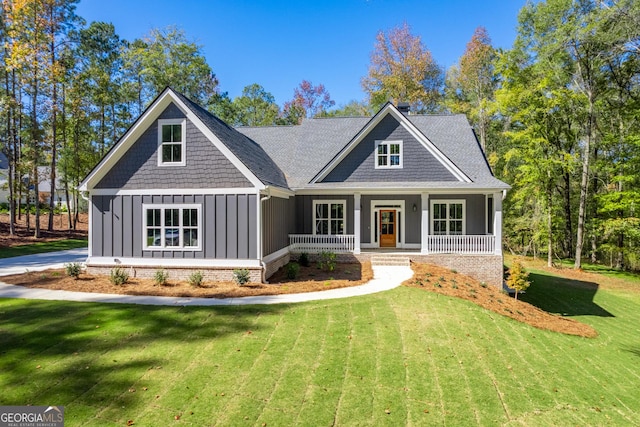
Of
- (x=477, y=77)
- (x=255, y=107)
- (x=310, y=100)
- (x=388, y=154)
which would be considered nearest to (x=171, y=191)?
(x=388, y=154)

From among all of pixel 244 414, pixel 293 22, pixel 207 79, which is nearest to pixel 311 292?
pixel 244 414

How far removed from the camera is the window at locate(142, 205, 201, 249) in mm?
12008

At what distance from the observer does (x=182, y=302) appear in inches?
360

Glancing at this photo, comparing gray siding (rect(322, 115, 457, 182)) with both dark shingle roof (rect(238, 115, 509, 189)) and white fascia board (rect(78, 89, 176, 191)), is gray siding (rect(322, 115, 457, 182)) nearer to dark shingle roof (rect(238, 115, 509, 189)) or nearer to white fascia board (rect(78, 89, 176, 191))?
dark shingle roof (rect(238, 115, 509, 189))

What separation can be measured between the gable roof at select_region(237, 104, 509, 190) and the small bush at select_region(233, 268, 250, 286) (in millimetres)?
5717

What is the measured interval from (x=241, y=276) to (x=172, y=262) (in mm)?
2713

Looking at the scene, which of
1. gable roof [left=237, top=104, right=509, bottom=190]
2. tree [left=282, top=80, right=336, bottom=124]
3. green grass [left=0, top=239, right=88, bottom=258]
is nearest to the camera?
gable roof [left=237, top=104, right=509, bottom=190]

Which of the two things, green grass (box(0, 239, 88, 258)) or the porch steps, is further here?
green grass (box(0, 239, 88, 258))

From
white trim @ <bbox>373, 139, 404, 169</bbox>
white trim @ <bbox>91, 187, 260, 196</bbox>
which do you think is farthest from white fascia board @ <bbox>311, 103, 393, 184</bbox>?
white trim @ <bbox>91, 187, 260, 196</bbox>

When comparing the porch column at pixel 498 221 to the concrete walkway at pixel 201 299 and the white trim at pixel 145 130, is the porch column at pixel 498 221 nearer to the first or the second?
the concrete walkway at pixel 201 299

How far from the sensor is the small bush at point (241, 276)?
439 inches

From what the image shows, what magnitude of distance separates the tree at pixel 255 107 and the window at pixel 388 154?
98.1ft

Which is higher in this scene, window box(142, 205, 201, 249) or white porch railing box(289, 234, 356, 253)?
window box(142, 205, 201, 249)

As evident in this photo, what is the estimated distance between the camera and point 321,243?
52.0 ft
